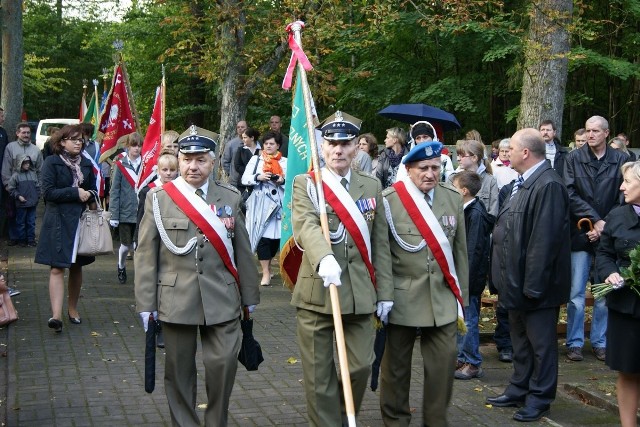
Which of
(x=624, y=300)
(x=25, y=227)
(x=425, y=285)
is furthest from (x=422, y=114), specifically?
(x=25, y=227)

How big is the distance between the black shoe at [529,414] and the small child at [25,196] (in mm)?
12316

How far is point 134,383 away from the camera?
8.20m

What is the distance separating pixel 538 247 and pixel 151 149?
571 cm

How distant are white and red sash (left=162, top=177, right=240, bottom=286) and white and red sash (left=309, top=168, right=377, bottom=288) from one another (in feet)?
2.33

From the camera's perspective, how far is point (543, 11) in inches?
506

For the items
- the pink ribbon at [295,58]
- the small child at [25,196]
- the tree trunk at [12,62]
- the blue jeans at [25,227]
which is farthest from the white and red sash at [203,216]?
the tree trunk at [12,62]

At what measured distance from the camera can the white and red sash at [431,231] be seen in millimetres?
6578

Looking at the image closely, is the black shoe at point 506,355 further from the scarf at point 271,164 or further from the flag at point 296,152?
the scarf at point 271,164

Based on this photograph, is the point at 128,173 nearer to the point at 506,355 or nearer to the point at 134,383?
the point at 134,383

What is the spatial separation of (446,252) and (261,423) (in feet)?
6.22

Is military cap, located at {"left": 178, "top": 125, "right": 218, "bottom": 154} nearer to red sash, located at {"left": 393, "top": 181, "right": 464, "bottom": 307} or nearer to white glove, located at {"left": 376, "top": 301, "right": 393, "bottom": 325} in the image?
red sash, located at {"left": 393, "top": 181, "right": 464, "bottom": 307}

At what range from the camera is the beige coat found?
20.3ft

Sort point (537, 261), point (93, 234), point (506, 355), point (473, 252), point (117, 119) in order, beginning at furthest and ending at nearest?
point (117, 119) → point (93, 234) → point (506, 355) → point (473, 252) → point (537, 261)

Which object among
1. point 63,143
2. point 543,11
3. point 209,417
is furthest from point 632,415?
point 543,11
